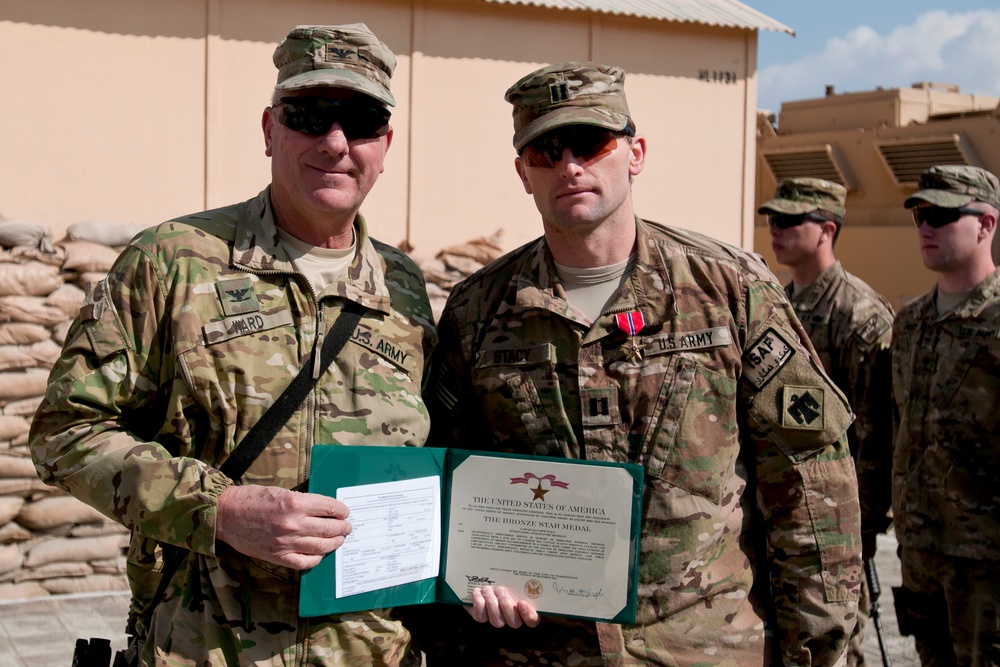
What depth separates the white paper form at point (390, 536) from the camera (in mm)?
2256

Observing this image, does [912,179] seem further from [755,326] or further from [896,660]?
[755,326]

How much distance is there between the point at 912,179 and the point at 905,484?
8.34 m

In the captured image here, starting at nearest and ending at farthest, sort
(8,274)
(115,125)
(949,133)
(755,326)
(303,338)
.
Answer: (303,338)
(755,326)
(8,274)
(115,125)
(949,133)

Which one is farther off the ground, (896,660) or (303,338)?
(303,338)

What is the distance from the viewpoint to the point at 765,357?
8.34 ft

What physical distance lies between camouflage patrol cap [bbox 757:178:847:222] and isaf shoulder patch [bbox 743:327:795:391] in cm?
293

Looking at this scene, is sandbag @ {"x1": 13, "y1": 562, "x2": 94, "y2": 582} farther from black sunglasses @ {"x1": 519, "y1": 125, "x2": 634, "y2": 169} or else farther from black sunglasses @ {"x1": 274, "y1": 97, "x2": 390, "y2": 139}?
black sunglasses @ {"x1": 519, "y1": 125, "x2": 634, "y2": 169}

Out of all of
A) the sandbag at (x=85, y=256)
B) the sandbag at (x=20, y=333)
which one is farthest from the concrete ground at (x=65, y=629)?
the sandbag at (x=85, y=256)

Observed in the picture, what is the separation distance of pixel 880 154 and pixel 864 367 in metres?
8.15

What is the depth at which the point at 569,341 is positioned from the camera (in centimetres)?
255

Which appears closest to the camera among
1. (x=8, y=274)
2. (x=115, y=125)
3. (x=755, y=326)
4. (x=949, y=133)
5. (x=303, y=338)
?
(x=303, y=338)

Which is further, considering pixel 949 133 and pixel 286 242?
pixel 949 133

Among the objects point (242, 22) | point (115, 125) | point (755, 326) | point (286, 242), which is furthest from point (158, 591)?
point (242, 22)

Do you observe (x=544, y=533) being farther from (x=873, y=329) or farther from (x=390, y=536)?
(x=873, y=329)
